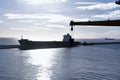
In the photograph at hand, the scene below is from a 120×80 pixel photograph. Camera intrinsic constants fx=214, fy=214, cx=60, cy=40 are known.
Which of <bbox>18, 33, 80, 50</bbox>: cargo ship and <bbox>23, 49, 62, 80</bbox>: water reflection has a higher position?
<bbox>23, 49, 62, 80</bbox>: water reflection

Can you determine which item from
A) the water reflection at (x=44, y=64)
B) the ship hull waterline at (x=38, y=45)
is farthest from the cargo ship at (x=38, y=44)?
the water reflection at (x=44, y=64)

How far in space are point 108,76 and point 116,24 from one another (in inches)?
791

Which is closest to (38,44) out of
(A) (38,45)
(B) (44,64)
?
(A) (38,45)

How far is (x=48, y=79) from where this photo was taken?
129 feet

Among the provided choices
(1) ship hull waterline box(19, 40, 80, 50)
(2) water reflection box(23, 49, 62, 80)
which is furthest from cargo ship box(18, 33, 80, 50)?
(2) water reflection box(23, 49, 62, 80)

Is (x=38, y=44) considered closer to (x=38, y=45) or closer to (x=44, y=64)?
(x=38, y=45)

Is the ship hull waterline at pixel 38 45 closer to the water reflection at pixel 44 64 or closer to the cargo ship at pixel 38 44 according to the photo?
the cargo ship at pixel 38 44

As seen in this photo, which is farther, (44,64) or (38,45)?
(38,45)

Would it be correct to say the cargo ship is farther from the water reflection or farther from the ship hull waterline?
the water reflection

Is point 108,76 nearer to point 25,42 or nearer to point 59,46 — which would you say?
point 25,42

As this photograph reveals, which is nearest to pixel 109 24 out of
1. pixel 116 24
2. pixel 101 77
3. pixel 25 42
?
pixel 116 24

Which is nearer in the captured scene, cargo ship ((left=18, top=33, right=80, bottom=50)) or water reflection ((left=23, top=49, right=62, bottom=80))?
water reflection ((left=23, top=49, right=62, bottom=80))

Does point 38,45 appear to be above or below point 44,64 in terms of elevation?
below

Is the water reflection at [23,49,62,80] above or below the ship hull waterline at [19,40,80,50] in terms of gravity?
above
